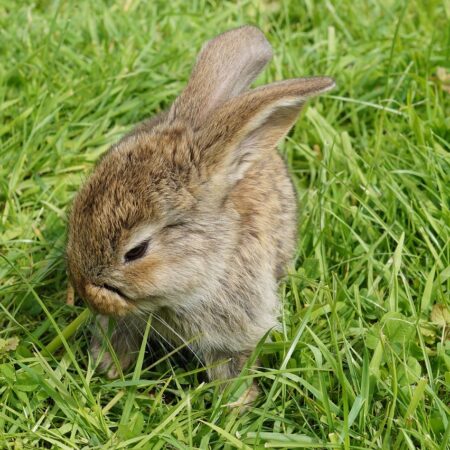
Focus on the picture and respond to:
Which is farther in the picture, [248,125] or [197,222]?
[197,222]

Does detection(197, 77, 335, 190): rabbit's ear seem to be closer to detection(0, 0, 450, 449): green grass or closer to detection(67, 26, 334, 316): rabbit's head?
detection(67, 26, 334, 316): rabbit's head

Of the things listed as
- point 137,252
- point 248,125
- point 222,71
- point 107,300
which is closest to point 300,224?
point 222,71

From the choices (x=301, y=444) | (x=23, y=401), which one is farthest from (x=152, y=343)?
(x=301, y=444)

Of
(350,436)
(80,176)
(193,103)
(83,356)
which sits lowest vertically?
(350,436)

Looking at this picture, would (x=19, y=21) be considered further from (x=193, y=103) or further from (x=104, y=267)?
(x=104, y=267)

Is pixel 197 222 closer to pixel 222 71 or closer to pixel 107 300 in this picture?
pixel 107 300

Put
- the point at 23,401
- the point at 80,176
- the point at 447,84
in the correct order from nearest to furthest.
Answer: the point at 23,401
the point at 80,176
the point at 447,84

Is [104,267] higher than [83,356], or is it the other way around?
[104,267]

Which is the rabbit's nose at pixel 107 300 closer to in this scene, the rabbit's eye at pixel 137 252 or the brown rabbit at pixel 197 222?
the brown rabbit at pixel 197 222
